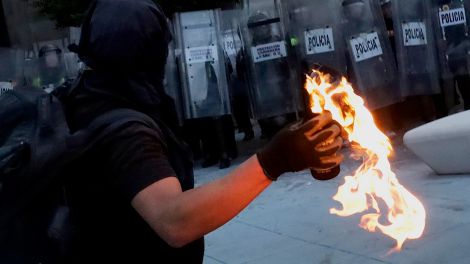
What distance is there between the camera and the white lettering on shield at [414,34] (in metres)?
8.30

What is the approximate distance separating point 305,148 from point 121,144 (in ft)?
1.53

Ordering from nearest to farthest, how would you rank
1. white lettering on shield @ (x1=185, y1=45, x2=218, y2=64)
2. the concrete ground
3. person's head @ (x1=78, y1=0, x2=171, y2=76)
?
person's head @ (x1=78, y1=0, x2=171, y2=76) → the concrete ground → white lettering on shield @ (x1=185, y1=45, x2=218, y2=64)

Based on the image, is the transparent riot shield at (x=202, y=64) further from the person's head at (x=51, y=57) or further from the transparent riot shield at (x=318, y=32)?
the person's head at (x=51, y=57)

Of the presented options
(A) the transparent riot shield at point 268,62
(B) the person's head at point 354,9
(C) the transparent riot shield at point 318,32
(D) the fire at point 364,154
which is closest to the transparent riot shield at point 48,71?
(A) the transparent riot shield at point 268,62

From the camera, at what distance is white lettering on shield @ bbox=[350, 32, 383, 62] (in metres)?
8.34

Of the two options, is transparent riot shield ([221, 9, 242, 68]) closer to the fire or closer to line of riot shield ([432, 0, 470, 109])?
line of riot shield ([432, 0, 470, 109])

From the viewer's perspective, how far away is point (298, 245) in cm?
500

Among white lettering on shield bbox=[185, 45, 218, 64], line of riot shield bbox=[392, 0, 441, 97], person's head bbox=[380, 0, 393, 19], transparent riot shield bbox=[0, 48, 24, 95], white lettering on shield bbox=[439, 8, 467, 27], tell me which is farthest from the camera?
transparent riot shield bbox=[0, 48, 24, 95]

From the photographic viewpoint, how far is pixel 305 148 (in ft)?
5.35

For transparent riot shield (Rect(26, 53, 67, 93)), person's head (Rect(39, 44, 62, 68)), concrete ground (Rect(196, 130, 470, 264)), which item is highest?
person's head (Rect(39, 44, 62, 68))

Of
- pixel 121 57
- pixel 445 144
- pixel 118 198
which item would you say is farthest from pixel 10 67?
pixel 118 198

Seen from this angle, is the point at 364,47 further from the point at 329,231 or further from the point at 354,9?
the point at 329,231

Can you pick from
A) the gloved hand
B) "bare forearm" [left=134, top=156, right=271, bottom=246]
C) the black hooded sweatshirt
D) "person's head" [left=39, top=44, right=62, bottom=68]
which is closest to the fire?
the gloved hand

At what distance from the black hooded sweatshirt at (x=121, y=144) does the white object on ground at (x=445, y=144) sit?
171 inches
